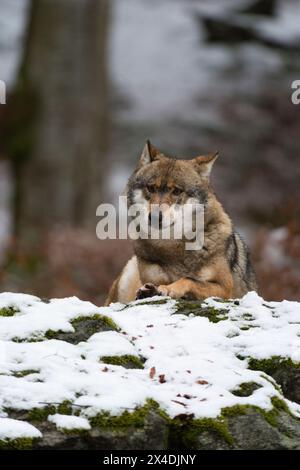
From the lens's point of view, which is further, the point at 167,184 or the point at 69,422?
the point at 167,184

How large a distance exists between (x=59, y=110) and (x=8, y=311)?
450 inches

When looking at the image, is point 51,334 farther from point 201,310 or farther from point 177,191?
point 177,191

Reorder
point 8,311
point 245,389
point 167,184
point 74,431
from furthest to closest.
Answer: point 167,184, point 8,311, point 245,389, point 74,431

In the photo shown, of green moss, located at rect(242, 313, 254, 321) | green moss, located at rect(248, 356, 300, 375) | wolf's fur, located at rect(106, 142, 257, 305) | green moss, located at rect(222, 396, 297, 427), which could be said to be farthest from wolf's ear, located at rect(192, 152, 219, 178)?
green moss, located at rect(222, 396, 297, 427)

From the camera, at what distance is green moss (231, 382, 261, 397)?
5.36 meters

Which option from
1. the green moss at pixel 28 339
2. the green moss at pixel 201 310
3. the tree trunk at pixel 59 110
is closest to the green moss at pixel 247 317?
the green moss at pixel 201 310

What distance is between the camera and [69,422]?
191 inches

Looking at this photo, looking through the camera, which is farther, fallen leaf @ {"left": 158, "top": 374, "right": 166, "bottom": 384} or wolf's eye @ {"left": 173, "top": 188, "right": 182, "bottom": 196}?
wolf's eye @ {"left": 173, "top": 188, "right": 182, "bottom": 196}

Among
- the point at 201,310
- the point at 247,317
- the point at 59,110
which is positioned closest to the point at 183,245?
the point at 201,310

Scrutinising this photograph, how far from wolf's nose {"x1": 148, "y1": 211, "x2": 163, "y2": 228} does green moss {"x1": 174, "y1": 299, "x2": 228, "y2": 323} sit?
2.87ft

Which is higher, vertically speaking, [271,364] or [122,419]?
[271,364]

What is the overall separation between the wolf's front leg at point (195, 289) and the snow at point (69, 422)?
243 centimetres

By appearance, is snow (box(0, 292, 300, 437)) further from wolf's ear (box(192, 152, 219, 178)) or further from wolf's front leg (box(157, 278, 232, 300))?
wolf's ear (box(192, 152, 219, 178))
